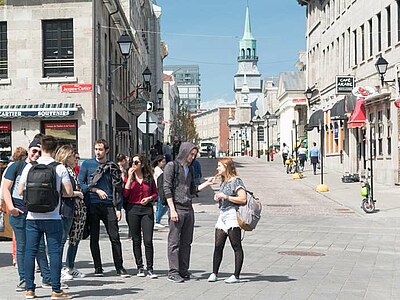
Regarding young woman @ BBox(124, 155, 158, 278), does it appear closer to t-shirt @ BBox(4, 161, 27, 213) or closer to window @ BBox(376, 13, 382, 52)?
t-shirt @ BBox(4, 161, 27, 213)

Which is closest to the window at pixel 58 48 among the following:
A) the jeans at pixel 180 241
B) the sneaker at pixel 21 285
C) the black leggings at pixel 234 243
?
the jeans at pixel 180 241

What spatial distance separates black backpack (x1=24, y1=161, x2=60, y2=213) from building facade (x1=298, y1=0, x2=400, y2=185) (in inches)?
666

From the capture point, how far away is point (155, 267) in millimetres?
11438

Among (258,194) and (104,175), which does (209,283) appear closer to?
(104,175)

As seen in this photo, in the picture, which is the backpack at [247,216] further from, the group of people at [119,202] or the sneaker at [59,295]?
the sneaker at [59,295]

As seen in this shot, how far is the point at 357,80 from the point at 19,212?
31.3 meters

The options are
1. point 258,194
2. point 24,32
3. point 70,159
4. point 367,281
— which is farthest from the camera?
point 258,194

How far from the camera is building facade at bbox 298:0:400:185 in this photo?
3164 cm

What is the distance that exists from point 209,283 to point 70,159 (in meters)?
2.45

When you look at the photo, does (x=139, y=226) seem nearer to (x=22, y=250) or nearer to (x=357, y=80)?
(x=22, y=250)

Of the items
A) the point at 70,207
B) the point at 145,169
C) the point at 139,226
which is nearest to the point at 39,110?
the point at 145,169

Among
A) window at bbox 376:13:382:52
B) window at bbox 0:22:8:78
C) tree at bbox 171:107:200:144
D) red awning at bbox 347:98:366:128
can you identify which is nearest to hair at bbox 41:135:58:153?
window at bbox 0:22:8:78

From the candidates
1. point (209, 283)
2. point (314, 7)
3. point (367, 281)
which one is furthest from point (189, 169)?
point (314, 7)

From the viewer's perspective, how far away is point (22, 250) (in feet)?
29.9
